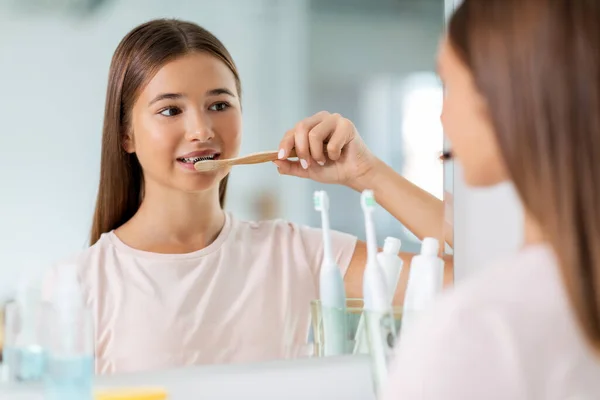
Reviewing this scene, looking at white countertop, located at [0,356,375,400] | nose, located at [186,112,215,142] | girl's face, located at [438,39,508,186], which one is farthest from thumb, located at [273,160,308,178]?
girl's face, located at [438,39,508,186]

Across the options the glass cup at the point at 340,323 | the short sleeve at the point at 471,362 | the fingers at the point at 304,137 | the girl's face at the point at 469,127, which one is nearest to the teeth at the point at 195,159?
the fingers at the point at 304,137

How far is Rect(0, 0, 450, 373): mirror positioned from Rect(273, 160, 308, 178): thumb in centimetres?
1

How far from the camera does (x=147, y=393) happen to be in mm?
865

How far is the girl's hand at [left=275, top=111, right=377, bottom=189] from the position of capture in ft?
3.13

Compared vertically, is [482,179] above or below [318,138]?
below

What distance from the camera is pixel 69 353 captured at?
77 cm

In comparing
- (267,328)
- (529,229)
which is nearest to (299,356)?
(267,328)

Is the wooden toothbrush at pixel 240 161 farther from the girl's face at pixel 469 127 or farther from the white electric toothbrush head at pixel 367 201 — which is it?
the girl's face at pixel 469 127

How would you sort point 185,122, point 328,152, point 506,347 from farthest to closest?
point 328,152 < point 185,122 < point 506,347

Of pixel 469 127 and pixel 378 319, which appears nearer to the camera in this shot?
pixel 469 127

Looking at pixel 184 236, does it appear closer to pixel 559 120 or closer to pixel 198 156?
pixel 198 156

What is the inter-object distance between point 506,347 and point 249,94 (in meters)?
0.52

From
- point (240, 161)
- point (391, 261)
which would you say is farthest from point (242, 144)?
point (391, 261)

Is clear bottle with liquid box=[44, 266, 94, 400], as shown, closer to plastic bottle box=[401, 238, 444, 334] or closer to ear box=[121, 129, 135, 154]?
ear box=[121, 129, 135, 154]
